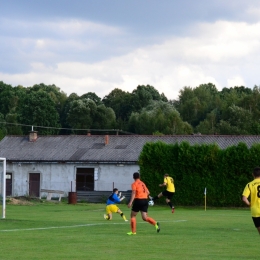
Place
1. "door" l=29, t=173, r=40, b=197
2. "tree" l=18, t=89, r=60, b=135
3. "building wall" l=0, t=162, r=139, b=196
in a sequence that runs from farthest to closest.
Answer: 1. "tree" l=18, t=89, r=60, b=135
2. "door" l=29, t=173, r=40, b=197
3. "building wall" l=0, t=162, r=139, b=196

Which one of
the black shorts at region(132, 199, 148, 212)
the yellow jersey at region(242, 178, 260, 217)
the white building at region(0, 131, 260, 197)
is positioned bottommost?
the black shorts at region(132, 199, 148, 212)

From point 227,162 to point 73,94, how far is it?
282 feet

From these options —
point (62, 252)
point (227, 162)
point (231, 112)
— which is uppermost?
point (231, 112)

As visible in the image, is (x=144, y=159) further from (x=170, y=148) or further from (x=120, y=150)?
(x=120, y=150)

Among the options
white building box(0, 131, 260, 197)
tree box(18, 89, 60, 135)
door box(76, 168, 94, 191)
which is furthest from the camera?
tree box(18, 89, 60, 135)

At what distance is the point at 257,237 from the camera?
65.9ft

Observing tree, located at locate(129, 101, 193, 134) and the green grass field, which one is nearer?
the green grass field

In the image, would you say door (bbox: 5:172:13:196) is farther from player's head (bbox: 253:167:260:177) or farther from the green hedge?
player's head (bbox: 253:167:260:177)

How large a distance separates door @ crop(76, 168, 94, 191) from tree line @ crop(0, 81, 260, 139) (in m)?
34.2

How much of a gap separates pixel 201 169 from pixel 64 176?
14.3m

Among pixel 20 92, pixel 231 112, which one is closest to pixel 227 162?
pixel 231 112

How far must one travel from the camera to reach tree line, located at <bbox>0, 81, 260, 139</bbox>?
96.2 meters

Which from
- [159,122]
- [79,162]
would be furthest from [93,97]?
[79,162]

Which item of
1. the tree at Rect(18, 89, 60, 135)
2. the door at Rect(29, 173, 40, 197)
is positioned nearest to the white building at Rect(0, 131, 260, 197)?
the door at Rect(29, 173, 40, 197)
